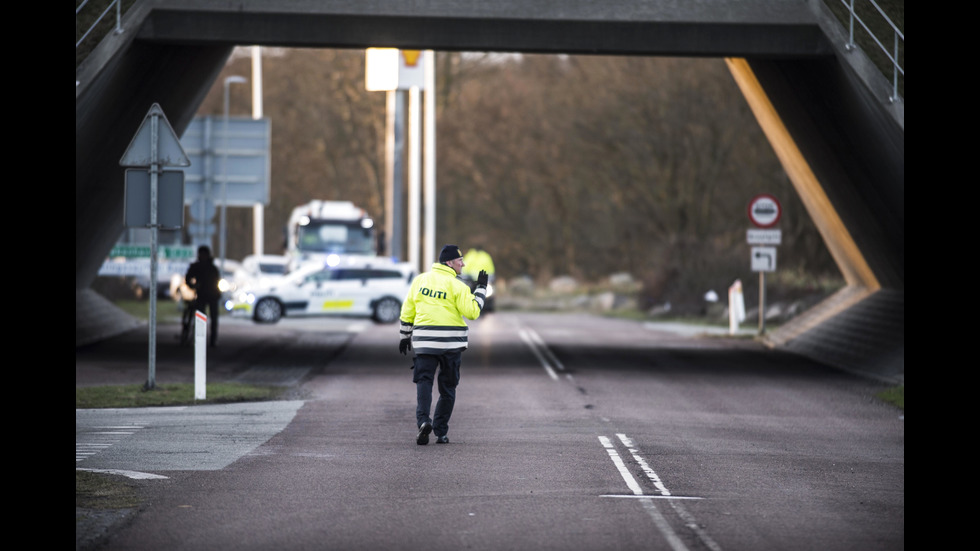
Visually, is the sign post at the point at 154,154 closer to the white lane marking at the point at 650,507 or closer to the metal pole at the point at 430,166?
the white lane marking at the point at 650,507

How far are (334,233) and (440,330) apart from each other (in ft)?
95.5

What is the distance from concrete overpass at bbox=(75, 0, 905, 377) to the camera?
18.2 meters

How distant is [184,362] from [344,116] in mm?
32427

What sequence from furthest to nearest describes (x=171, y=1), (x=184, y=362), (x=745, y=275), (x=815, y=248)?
1. (x=815, y=248)
2. (x=745, y=275)
3. (x=184, y=362)
4. (x=171, y=1)

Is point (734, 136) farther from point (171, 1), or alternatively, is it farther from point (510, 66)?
point (171, 1)

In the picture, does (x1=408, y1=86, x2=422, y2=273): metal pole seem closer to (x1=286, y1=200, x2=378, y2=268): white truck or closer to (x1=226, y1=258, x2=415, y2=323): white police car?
(x1=286, y1=200, x2=378, y2=268): white truck

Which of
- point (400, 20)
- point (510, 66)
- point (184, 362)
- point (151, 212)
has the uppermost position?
point (510, 66)

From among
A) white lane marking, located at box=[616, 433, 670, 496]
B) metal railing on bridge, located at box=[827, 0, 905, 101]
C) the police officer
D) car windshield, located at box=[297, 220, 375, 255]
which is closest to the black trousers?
the police officer

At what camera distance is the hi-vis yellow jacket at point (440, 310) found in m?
12.3

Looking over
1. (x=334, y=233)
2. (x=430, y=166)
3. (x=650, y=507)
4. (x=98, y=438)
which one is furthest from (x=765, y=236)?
(x=430, y=166)

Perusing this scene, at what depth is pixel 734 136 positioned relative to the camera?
4209cm

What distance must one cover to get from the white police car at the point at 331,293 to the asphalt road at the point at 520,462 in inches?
496
